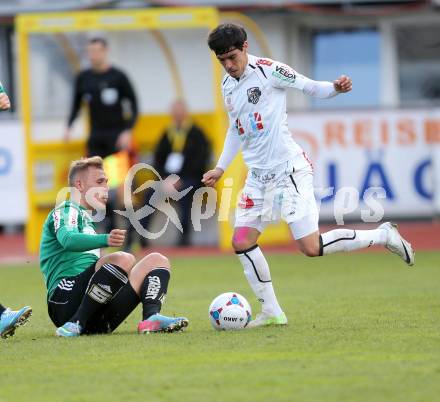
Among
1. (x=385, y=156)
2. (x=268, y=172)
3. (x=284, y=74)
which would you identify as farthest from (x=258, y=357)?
(x=385, y=156)

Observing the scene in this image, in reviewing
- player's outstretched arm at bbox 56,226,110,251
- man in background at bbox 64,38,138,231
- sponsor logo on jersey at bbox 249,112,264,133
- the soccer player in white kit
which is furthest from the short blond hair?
man in background at bbox 64,38,138,231

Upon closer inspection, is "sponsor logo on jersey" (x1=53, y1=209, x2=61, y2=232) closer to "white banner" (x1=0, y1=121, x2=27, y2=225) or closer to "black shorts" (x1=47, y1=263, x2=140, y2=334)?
"black shorts" (x1=47, y1=263, x2=140, y2=334)

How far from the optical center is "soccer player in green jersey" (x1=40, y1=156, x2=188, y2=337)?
755 cm

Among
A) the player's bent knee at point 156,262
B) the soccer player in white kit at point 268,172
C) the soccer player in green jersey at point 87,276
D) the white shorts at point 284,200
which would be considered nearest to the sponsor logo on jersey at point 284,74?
the soccer player in white kit at point 268,172

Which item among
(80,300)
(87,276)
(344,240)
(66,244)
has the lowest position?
(80,300)

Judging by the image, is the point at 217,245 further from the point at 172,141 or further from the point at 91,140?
the point at 91,140

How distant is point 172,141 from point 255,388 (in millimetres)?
11298

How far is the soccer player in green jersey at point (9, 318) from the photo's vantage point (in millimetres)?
7578

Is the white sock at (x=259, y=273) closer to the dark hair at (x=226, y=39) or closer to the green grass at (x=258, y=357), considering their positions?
the green grass at (x=258, y=357)

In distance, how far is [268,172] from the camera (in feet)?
26.9

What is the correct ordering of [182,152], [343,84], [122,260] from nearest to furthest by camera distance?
[122,260] → [343,84] → [182,152]

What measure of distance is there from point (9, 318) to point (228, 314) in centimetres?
146

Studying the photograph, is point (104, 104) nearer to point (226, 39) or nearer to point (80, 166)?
point (226, 39)

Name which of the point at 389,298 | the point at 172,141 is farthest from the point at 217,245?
the point at 389,298
